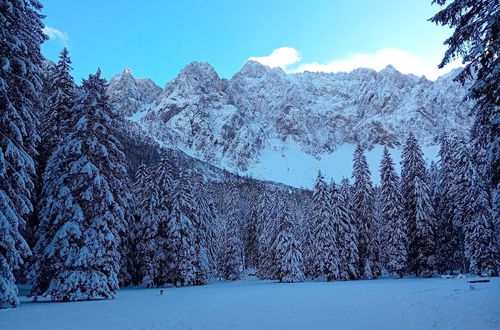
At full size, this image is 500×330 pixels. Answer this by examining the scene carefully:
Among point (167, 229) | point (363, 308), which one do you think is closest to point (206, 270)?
point (167, 229)

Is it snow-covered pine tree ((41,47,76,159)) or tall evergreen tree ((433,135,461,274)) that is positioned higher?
snow-covered pine tree ((41,47,76,159))

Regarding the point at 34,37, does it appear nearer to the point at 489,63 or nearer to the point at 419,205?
the point at 489,63

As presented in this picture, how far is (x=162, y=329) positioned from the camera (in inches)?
507

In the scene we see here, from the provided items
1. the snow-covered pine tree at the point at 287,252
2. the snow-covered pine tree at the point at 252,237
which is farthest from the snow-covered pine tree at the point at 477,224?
the snow-covered pine tree at the point at 252,237

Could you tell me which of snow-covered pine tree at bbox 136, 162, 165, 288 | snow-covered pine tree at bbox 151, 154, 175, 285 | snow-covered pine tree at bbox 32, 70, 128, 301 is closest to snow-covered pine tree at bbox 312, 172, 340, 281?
snow-covered pine tree at bbox 151, 154, 175, 285

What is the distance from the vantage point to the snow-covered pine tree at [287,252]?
4955 centimetres

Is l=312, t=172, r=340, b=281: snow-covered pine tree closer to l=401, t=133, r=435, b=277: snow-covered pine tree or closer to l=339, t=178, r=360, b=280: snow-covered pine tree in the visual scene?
l=339, t=178, r=360, b=280: snow-covered pine tree

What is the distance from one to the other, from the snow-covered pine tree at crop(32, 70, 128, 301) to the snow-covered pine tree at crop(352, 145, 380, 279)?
106 ft

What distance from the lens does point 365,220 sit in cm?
5078

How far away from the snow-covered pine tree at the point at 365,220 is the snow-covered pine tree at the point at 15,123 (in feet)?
130

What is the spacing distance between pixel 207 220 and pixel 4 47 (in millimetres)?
38578

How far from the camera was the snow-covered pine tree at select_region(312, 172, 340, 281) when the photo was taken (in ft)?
159

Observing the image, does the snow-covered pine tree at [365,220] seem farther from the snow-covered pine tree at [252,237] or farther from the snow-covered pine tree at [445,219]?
the snow-covered pine tree at [252,237]

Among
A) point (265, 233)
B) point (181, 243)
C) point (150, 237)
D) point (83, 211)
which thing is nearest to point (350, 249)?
point (265, 233)
